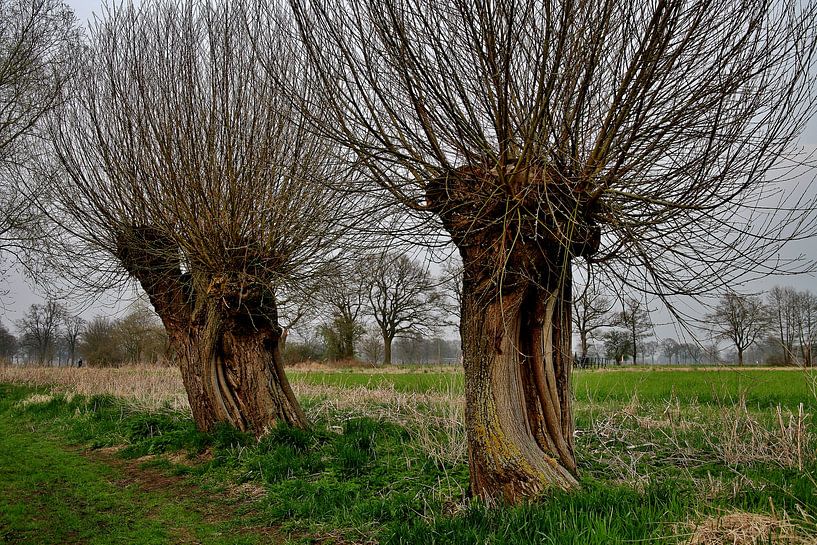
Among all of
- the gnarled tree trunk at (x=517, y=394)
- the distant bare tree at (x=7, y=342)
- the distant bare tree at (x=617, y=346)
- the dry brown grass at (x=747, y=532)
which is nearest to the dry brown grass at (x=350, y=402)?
the gnarled tree trunk at (x=517, y=394)

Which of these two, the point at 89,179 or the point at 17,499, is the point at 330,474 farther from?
the point at 89,179

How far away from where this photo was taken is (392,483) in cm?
502

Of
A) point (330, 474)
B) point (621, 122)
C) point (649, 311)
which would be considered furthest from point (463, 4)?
point (330, 474)

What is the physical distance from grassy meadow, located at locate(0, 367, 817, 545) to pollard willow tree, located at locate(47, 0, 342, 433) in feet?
3.90

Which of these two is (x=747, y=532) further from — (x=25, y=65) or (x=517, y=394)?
(x=25, y=65)

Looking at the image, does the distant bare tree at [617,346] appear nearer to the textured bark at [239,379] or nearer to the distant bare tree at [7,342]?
the textured bark at [239,379]

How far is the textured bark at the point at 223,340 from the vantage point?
7.64m

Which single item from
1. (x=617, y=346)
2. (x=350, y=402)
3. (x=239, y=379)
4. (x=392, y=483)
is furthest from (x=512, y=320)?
(x=617, y=346)

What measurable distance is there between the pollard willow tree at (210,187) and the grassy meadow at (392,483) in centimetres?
119

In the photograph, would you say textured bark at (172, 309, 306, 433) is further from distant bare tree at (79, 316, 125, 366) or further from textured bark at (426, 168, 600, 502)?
distant bare tree at (79, 316, 125, 366)

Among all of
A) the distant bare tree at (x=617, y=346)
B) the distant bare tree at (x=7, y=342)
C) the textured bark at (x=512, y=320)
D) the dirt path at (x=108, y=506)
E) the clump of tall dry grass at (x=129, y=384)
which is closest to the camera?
the textured bark at (x=512, y=320)

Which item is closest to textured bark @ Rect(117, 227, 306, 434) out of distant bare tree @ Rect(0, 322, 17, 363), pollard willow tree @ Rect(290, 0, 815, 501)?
pollard willow tree @ Rect(290, 0, 815, 501)

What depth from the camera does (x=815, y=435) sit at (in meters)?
5.61

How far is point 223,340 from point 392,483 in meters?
4.21
